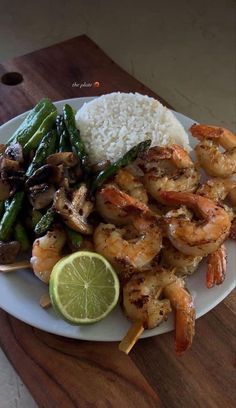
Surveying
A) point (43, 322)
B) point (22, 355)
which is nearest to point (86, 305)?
point (43, 322)

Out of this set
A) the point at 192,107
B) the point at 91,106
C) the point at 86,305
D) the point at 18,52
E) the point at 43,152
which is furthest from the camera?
the point at 18,52

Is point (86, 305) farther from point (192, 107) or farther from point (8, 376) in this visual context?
point (192, 107)

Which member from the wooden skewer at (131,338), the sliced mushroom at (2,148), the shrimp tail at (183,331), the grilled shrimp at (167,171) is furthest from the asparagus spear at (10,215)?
the shrimp tail at (183,331)

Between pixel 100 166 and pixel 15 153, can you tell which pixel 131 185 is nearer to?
pixel 100 166

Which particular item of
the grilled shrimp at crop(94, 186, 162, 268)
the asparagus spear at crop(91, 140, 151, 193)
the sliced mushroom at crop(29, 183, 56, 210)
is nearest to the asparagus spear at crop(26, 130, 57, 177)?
the sliced mushroom at crop(29, 183, 56, 210)

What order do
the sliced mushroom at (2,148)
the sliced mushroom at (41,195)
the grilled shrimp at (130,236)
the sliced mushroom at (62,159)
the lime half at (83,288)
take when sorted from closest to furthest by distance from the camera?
the lime half at (83,288)
the grilled shrimp at (130,236)
the sliced mushroom at (41,195)
the sliced mushroom at (62,159)
the sliced mushroom at (2,148)

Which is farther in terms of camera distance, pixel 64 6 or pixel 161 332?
pixel 64 6

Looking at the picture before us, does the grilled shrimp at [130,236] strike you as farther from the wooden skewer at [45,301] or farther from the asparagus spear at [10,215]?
the asparagus spear at [10,215]
